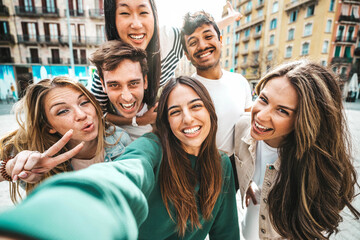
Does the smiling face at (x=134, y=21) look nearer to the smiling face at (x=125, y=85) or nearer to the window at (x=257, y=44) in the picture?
the smiling face at (x=125, y=85)

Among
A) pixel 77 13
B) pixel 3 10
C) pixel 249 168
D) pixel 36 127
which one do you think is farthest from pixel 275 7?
pixel 3 10

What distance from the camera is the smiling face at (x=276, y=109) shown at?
1487 millimetres

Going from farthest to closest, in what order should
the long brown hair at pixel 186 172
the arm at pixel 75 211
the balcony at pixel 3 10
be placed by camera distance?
the balcony at pixel 3 10 < the long brown hair at pixel 186 172 < the arm at pixel 75 211

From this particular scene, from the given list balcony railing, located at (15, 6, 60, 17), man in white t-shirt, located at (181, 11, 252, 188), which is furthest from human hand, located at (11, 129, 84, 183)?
balcony railing, located at (15, 6, 60, 17)

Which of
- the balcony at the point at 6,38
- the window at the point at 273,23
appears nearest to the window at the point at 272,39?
the window at the point at 273,23

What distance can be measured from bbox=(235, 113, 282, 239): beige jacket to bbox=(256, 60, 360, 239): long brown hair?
93mm

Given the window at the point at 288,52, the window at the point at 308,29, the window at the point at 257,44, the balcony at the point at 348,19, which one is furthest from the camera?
the window at the point at 257,44

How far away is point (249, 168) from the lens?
1.91m

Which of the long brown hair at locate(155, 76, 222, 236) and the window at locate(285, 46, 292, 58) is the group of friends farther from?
the window at locate(285, 46, 292, 58)


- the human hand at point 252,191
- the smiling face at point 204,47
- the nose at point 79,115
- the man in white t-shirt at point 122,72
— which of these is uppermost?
the smiling face at point 204,47

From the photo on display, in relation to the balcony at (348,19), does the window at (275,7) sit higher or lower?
higher

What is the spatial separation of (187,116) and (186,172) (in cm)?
48

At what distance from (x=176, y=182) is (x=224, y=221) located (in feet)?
2.56

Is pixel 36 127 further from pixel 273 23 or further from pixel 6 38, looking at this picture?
pixel 273 23
